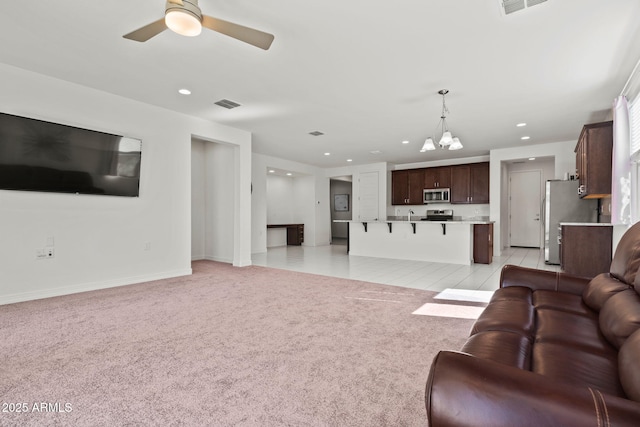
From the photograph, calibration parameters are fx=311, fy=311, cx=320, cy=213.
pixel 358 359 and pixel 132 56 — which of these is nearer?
pixel 358 359

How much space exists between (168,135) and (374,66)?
340 centimetres

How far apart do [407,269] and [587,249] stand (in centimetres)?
259

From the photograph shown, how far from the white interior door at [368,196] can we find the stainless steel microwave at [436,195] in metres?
1.50

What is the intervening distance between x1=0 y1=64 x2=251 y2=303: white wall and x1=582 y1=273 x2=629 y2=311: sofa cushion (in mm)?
5043

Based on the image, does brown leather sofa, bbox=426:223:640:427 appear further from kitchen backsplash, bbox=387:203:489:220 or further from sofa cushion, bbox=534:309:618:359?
kitchen backsplash, bbox=387:203:489:220

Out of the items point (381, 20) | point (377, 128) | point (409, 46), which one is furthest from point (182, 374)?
point (377, 128)

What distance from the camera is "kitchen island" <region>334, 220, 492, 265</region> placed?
6367 millimetres

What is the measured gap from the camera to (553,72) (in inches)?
139

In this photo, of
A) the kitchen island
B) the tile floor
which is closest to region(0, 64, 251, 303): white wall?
the tile floor

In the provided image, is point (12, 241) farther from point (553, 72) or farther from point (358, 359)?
point (553, 72)

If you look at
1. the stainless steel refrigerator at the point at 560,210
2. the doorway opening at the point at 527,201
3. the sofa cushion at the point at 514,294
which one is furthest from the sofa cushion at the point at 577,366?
the doorway opening at the point at 527,201

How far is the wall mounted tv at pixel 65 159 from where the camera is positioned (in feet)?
11.4

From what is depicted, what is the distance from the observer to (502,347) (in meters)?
1.28

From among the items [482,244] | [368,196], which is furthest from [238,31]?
[368,196]
